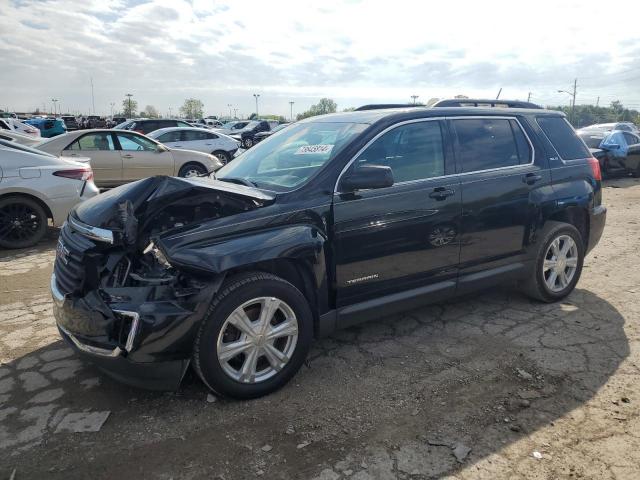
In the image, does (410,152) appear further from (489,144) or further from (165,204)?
(165,204)

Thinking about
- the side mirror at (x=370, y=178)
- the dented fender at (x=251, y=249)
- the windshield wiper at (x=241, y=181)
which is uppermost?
the side mirror at (x=370, y=178)

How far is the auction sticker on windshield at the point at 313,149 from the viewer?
3722 millimetres

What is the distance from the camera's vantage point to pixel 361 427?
2889 millimetres

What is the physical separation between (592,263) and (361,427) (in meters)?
4.62

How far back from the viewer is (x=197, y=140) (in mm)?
15625

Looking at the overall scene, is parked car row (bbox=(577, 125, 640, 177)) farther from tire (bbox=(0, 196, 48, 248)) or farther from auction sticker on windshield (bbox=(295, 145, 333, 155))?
tire (bbox=(0, 196, 48, 248))

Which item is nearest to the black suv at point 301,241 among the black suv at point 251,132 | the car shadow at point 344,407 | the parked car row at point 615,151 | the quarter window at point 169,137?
the car shadow at point 344,407

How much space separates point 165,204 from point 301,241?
903 millimetres

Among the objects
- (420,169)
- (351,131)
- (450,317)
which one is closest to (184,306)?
(351,131)

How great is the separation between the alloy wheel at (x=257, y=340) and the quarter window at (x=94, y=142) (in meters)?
8.91

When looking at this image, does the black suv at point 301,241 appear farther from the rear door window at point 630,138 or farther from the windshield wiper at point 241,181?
the rear door window at point 630,138

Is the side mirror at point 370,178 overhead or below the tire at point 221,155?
overhead

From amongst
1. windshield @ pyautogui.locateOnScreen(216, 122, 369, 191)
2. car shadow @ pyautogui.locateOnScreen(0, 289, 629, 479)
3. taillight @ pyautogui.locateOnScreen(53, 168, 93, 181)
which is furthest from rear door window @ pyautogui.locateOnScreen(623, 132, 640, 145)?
taillight @ pyautogui.locateOnScreen(53, 168, 93, 181)

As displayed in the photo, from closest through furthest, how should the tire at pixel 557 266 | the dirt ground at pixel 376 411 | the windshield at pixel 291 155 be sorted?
the dirt ground at pixel 376 411 < the windshield at pixel 291 155 < the tire at pixel 557 266
